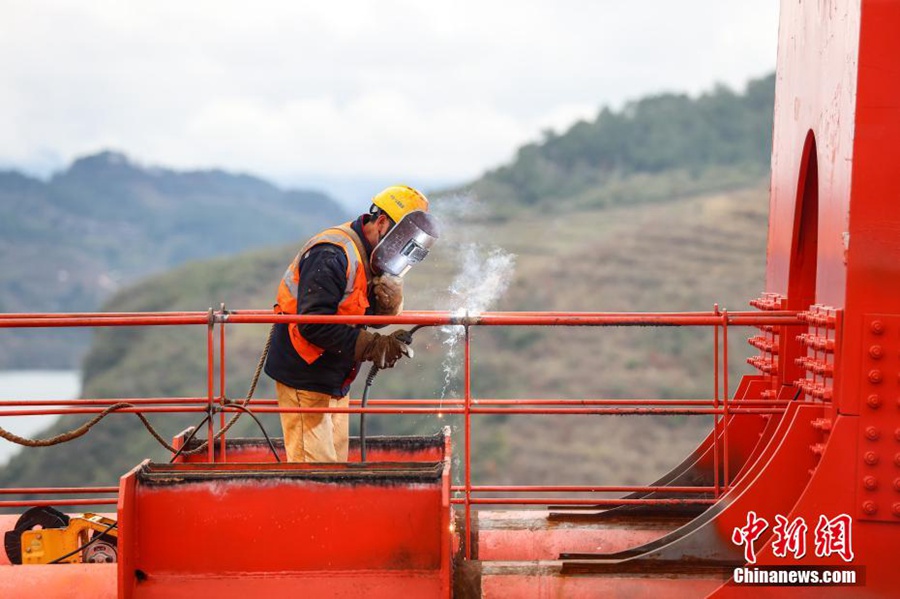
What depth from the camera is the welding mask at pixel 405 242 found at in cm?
680

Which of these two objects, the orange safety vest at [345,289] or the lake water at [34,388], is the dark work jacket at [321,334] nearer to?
the orange safety vest at [345,289]

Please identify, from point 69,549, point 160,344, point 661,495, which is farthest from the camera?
point 160,344

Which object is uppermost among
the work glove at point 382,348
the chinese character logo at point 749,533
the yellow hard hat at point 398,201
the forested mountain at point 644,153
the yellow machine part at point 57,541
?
the forested mountain at point 644,153

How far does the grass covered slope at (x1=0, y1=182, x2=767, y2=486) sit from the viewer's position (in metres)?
56.5

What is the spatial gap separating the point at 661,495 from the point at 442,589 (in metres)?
2.75

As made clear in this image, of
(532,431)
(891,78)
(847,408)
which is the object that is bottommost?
(532,431)

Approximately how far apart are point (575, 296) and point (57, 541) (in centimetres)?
6478

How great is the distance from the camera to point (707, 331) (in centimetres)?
6353

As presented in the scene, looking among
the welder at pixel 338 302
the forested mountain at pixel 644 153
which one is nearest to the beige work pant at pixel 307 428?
the welder at pixel 338 302

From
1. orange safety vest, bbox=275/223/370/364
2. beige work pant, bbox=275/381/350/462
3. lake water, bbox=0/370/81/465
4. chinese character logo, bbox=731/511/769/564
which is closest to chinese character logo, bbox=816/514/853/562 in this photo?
chinese character logo, bbox=731/511/769/564

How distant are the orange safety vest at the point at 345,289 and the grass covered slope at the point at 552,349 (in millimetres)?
35519

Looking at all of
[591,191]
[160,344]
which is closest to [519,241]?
[591,191]

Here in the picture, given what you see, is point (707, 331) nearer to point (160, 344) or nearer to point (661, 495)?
point (160, 344)

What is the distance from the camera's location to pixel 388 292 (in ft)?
22.6
